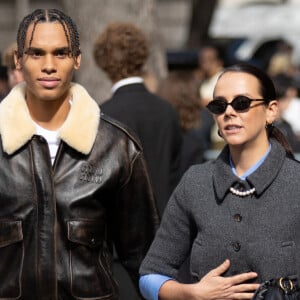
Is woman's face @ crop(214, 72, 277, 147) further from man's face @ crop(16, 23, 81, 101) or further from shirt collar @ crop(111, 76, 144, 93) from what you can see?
shirt collar @ crop(111, 76, 144, 93)

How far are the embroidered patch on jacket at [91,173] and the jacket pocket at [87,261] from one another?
0.51 ft

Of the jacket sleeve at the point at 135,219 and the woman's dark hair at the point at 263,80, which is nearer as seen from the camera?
the woman's dark hair at the point at 263,80

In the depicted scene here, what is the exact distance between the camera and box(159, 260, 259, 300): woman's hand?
11.6 feet

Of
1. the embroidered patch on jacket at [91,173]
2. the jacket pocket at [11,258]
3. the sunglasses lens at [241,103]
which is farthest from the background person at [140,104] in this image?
the sunglasses lens at [241,103]

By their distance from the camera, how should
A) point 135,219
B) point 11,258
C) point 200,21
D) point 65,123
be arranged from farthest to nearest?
point 200,21
point 135,219
point 65,123
point 11,258

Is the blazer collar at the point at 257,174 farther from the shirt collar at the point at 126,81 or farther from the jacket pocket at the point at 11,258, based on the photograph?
the shirt collar at the point at 126,81

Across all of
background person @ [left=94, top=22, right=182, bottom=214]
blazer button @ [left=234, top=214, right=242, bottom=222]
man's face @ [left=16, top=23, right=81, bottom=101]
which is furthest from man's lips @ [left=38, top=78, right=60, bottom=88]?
background person @ [left=94, top=22, right=182, bottom=214]

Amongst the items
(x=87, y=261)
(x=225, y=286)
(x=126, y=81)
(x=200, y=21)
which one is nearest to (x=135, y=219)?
(x=87, y=261)

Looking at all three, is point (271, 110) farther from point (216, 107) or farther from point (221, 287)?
point (221, 287)

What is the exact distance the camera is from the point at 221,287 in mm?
3545

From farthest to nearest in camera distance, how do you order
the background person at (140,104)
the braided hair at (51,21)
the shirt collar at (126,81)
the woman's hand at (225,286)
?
the shirt collar at (126,81) < the background person at (140,104) < the braided hair at (51,21) < the woman's hand at (225,286)

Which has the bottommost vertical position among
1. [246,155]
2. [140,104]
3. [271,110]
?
[140,104]

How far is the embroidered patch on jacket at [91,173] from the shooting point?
4196 millimetres

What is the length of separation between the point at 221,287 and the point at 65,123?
3.43 ft
